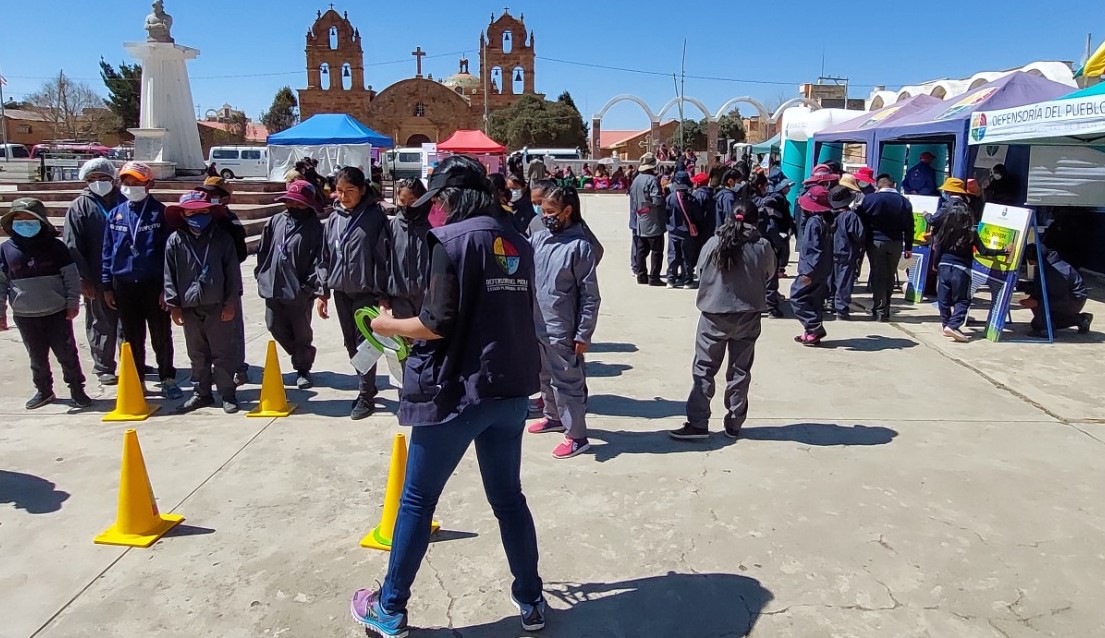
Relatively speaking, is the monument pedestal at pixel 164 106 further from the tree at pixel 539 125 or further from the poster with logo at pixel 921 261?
the tree at pixel 539 125

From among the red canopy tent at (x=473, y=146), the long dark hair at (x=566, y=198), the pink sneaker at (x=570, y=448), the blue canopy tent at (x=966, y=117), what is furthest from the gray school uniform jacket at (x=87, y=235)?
the red canopy tent at (x=473, y=146)

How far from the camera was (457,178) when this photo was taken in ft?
8.64

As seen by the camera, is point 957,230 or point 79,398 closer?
point 79,398

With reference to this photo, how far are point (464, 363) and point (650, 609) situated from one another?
1.33 metres

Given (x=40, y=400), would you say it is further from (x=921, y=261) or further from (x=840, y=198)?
(x=921, y=261)

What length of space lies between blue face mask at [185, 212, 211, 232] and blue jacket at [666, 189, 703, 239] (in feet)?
21.1

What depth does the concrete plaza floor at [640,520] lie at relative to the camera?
3.04m

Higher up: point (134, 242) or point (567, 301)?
point (134, 242)

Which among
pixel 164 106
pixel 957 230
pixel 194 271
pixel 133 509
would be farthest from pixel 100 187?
pixel 164 106

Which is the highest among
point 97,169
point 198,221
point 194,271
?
point 97,169

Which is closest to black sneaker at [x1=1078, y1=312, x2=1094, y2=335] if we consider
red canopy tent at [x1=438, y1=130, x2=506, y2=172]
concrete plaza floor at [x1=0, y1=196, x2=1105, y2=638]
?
concrete plaza floor at [x1=0, y1=196, x2=1105, y2=638]

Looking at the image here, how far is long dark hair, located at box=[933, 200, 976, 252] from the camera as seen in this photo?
296 inches

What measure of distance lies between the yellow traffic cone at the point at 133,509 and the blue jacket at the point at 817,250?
19.6 ft

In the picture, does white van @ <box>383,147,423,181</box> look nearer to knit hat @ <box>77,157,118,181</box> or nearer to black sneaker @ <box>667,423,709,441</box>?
knit hat @ <box>77,157,118,181</box>
